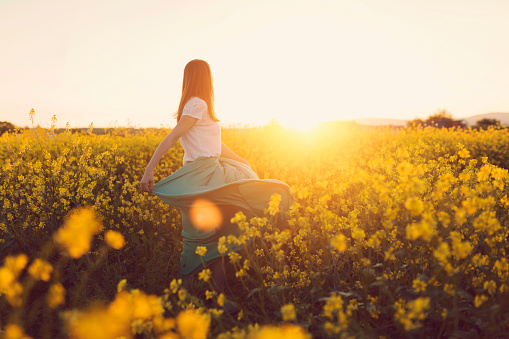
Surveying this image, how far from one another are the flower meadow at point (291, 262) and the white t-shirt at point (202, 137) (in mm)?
780

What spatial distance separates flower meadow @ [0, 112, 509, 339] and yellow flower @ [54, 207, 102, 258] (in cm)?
2

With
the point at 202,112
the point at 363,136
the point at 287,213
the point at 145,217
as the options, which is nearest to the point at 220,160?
the point at 202,112

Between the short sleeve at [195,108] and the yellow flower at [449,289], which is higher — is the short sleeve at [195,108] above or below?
above

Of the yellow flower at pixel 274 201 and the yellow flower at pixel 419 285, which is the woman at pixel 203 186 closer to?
the yellow flower at pixel 274 201

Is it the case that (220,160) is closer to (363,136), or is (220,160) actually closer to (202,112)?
(202,112)

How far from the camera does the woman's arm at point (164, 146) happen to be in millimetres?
2818

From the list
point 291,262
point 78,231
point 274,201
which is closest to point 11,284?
point 78,231

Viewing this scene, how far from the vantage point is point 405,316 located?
1.67m

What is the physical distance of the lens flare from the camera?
286 cm

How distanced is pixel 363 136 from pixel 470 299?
23.3ft

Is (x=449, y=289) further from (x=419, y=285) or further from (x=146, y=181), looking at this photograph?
(x=146, y=181)

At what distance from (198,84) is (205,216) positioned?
124cm

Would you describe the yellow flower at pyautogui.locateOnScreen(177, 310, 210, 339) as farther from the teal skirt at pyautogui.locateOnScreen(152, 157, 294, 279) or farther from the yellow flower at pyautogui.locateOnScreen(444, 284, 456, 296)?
the yellow flower at pyautogui.locateOnScreen(444, 284, 456, 296)

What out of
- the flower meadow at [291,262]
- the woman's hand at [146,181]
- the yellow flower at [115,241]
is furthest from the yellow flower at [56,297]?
the woman's hand at [146,181]
